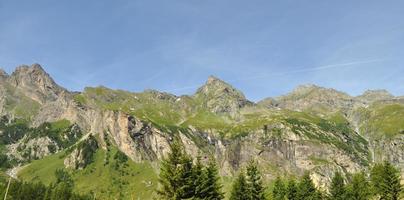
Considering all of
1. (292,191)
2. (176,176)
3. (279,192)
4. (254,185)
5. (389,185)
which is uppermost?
(389,185)

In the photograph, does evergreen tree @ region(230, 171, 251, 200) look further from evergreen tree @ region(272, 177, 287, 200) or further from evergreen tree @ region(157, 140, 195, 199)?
evergreen tree @ region(157, 140, 195, 199)

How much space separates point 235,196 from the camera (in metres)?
76.1

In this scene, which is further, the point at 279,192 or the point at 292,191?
the point at 279,192

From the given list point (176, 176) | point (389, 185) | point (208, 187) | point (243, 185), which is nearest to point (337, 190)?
point (389, 185)

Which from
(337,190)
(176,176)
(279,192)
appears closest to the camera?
(176,176)

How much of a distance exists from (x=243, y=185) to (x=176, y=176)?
33936mm

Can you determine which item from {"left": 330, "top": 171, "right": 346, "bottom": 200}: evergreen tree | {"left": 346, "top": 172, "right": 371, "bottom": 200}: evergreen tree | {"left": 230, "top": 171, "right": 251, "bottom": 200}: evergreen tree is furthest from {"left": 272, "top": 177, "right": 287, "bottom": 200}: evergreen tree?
{"left": 230, "top": 171, "right": 251, "bottom": 200}: evergreen tree

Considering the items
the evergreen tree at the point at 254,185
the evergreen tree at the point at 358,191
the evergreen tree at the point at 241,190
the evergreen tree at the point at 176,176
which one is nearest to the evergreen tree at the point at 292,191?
the evergreen tree at the point at 358,191

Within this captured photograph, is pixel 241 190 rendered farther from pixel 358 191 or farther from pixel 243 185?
pixel 358 191

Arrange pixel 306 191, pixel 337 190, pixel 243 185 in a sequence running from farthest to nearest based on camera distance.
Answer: pixel 337 190 → pixel 306 191 → pixel 243 185

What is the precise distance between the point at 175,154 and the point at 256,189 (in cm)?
3180

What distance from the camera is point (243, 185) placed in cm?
7481

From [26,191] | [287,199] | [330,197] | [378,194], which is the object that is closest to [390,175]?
[378,194]

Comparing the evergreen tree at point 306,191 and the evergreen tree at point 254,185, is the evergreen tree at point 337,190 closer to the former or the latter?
the evergreen tree at point 306,191
